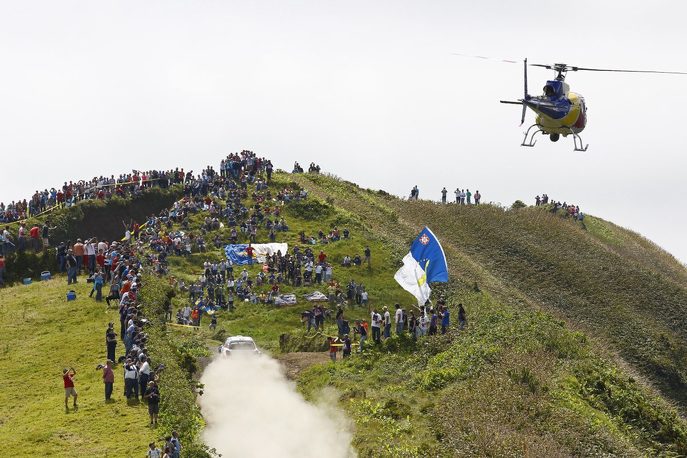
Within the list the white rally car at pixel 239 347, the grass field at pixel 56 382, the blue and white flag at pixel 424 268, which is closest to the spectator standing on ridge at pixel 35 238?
the grass field at pixel 56 382

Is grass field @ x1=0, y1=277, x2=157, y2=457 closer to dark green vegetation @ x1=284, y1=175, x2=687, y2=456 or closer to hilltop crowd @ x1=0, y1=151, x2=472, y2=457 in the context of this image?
hilltop crowd @ x1=0, y1=151, x2=472, y2=457

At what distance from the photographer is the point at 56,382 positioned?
4494 centimetres

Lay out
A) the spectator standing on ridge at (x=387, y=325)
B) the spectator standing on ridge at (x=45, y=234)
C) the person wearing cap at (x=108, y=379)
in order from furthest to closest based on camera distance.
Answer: the spectator standing on ridge at (x=45, y=234) → the spectator standing on ridge at (x=387, y=325) → the person wearing cap at (x=108, y=379)

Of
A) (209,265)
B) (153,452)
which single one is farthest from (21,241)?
(153,452)

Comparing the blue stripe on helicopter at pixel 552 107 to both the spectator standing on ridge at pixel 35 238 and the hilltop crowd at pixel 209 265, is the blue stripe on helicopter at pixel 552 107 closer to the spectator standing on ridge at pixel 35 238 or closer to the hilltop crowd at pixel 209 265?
the hilltop crowd at pixel 209 265

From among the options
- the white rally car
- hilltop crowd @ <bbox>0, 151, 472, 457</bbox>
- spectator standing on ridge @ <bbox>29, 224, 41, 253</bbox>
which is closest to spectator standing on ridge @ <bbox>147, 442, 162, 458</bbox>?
hilltop crowd @ <bbox>0, 151, 472, 457</bbox>

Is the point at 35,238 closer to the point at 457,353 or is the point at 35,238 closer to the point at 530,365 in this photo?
the point at 457,353

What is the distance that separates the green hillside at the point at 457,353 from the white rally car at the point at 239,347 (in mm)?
1295

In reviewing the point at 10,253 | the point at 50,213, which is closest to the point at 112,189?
the point at 50,213

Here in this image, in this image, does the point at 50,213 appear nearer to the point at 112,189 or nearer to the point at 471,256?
the point at 112,189

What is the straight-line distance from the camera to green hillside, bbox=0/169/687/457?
39.7 m

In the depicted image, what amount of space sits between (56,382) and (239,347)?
9.97 m

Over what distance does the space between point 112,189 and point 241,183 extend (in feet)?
34.5

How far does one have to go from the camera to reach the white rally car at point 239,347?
51.7 m
